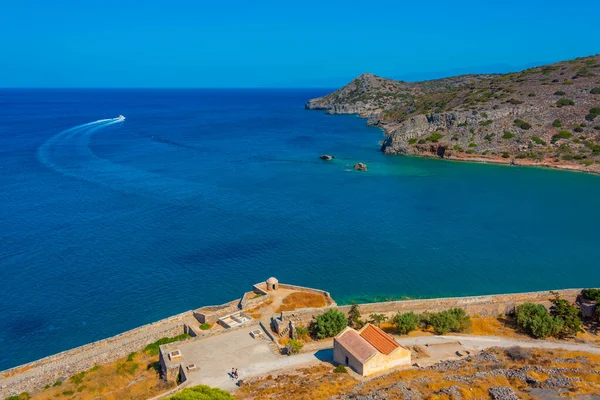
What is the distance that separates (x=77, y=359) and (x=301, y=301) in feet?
49.4

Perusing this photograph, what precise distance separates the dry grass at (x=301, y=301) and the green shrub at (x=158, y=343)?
686 centimetres

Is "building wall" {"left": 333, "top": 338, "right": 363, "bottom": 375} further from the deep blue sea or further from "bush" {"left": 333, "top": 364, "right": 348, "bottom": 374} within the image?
the deep blue sea

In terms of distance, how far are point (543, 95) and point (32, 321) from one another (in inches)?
4074

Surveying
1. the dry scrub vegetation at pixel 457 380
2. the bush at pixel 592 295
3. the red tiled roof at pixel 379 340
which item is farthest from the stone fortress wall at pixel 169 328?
the dry scrub vegetation at pixel 457 380

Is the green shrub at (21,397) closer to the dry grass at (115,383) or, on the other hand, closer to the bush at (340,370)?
the dry grass at (115,383)

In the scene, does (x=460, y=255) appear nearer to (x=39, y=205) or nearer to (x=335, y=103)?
(x=39, y=205)

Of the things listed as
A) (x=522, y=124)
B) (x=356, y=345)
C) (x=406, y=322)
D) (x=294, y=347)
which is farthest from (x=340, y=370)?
(x=522, y=124)

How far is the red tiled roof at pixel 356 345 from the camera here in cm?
2430

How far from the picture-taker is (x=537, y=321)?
96.0 ft

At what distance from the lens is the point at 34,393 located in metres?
25.9

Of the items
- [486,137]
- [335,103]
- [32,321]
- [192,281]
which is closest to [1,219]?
[32,321]

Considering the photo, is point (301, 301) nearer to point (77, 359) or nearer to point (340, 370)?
point (340, 370)

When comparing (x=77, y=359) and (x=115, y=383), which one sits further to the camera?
(x=77, y=359)

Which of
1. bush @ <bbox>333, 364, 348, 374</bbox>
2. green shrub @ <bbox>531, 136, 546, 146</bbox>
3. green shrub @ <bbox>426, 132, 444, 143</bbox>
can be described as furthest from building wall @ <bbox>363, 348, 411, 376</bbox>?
green shrub @ <bbox>426, 132, 444, 143</bbox>
